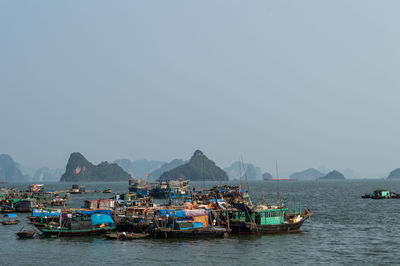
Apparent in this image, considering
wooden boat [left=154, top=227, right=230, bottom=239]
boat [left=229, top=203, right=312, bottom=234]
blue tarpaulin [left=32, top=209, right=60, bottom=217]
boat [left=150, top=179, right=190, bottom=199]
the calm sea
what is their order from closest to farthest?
1. the calm sea
2. wooden boat [left=154, top=227, right=230, bottom=239]
3. boat [left=229, top=203, right=312, bottom=234]
4. blue tarpaulin [left=32, top=209, right=60, bottom=217]
5. boat [left=150, top=179, right=190, bottom=199]

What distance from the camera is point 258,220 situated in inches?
2128

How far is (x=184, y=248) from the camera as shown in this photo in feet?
153

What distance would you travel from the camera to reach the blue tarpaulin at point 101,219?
177 ft

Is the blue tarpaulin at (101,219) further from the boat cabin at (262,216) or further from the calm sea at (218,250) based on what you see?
the boat cabin at (262,216)

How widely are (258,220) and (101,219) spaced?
18.3 meters

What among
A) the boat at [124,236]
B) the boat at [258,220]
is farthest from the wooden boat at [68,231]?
the boat at [258,220]

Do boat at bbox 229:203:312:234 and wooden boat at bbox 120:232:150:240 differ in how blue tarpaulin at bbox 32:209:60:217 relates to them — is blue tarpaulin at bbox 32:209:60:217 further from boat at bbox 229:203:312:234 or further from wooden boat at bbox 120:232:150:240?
boat at bbox 229:203:312:234

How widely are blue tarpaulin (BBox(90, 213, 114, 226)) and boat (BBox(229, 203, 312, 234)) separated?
14.2m

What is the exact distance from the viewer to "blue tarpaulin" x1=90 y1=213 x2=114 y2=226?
53938 millimetres

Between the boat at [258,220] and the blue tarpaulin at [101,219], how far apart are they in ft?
46.7

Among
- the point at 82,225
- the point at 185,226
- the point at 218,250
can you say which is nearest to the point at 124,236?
the point at 82,225

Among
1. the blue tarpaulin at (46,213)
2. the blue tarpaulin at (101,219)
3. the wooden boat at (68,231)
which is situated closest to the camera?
the wooden boat at (68,231)

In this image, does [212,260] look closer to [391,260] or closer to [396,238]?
[391,260]

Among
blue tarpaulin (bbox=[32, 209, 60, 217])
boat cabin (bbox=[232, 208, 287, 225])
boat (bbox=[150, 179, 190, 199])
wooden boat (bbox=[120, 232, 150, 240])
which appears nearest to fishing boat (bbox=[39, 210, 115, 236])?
wooden boat (bbox=[120, 232, 150, 240])
